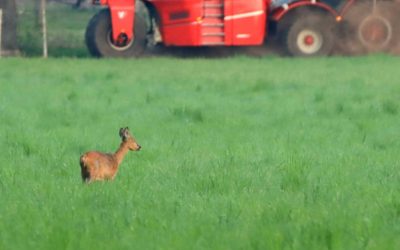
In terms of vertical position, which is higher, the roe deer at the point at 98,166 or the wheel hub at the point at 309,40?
the roe deer at the point at 98,166

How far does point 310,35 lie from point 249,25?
1.66 m

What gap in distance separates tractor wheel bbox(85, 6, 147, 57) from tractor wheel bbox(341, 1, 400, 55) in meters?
4.22

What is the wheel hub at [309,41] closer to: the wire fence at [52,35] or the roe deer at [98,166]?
the wire fence at [52,35]

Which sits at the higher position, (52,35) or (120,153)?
(120,153)

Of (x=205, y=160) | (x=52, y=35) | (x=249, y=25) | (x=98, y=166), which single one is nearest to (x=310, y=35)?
(x=249, y=25)

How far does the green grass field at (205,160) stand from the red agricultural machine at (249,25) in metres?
5.17

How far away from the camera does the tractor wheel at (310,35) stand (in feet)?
92.0

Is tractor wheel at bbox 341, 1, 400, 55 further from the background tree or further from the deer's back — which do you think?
the deer's back

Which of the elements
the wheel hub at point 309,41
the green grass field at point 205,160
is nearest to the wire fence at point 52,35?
the wheel hub at point 309,41

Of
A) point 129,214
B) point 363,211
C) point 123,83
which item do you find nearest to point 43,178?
point 129,214

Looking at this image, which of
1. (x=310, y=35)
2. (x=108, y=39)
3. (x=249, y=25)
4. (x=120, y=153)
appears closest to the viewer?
(x=120, y=153)

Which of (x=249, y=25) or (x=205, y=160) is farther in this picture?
(x=249, y=25)

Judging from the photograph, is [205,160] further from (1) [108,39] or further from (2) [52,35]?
(2) [52,35]

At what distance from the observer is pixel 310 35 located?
2820 centimetres
